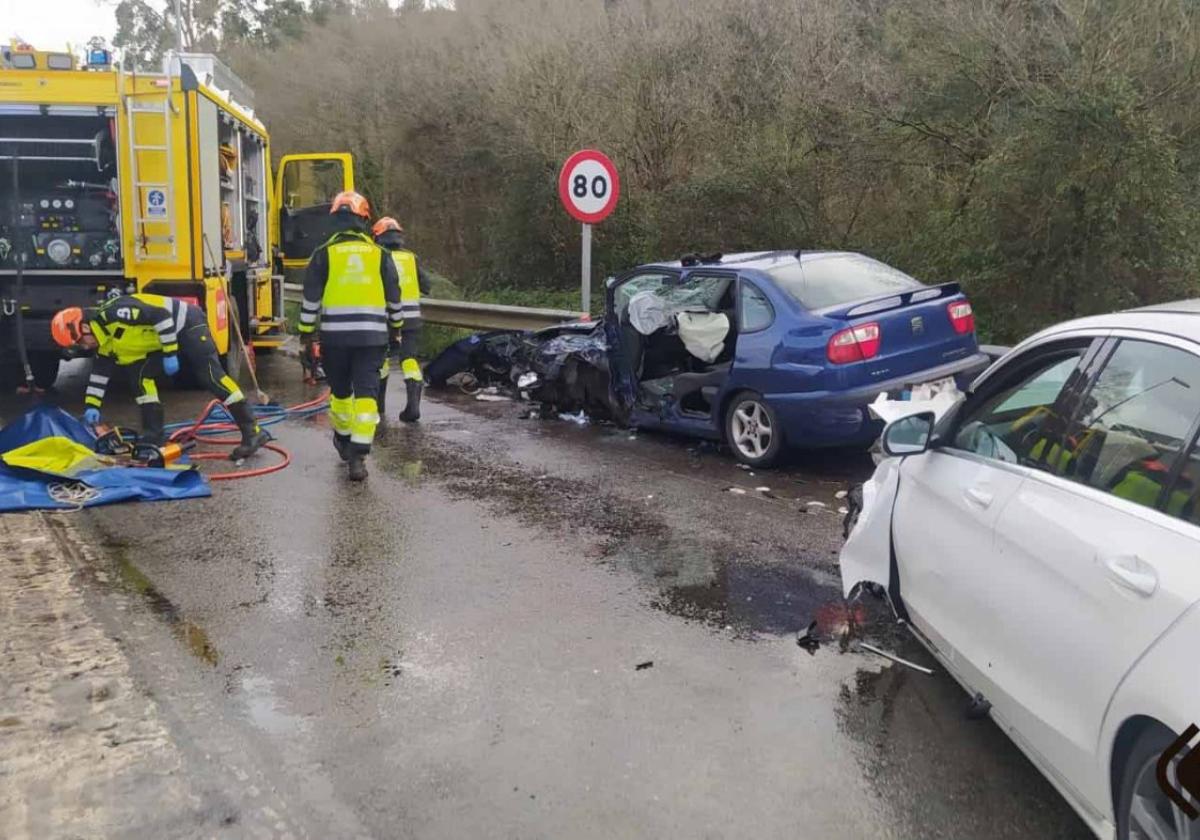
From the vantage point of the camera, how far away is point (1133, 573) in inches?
96.0

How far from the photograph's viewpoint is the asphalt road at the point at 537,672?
3.18 meters

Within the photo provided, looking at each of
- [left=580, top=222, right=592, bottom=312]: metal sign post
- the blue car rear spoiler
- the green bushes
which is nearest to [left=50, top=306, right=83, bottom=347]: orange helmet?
[left=580, top=222, right=592, bottom=312]: metal sign post

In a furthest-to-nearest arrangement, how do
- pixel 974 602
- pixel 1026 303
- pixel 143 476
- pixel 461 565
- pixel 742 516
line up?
1. pixel 1026 303
2. pixel 143 476
3. pixel 742 516
4. pixel 461 565
5. pixel 974 602

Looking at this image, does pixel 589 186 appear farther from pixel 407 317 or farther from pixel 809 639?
pixel 809 639

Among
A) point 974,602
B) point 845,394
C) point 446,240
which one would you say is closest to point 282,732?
point 974,602

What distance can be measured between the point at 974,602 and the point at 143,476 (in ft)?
18.3

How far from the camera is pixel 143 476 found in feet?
22.5

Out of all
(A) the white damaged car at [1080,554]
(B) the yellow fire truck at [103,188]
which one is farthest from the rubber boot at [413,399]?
(A) the white damaged car at [1080,554]

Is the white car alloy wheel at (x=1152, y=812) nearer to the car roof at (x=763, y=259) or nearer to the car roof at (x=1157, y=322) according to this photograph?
the car roof at (x=1157, y=322)

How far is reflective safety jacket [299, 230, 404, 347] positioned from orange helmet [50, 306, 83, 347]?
5.51 feet

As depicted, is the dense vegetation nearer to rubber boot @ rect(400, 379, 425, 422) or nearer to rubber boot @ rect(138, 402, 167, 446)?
rubber boot @ rect(400, 379, 425, 422)

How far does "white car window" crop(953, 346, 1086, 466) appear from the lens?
3213 mm

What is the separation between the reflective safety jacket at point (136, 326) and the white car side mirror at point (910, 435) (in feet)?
18.5

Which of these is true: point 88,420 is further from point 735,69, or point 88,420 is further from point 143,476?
point 735,69
